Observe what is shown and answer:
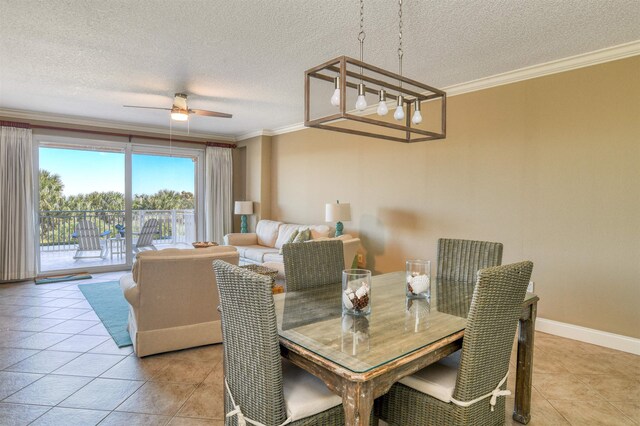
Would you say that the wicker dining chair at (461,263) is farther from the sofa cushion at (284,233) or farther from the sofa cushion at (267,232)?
the sofa cushion at (267,232)

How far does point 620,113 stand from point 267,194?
5431 millimetres

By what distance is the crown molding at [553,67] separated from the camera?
3.06 m

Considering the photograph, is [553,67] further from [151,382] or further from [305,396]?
[151,382]

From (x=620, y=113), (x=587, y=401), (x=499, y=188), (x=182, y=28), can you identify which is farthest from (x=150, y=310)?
(x=620, y=113)

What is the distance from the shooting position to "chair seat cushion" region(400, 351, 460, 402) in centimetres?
154

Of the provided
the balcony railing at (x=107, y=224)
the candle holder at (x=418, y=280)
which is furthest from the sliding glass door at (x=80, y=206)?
the candle holder at (x=418, y=280)

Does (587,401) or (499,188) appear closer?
(587,401)

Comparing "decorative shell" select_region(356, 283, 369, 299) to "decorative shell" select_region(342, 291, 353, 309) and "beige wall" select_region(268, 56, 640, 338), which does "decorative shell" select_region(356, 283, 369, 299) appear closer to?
"decorative shell" select_region(342, 291, 353, 309)

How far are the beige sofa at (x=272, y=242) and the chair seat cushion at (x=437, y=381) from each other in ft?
9.31

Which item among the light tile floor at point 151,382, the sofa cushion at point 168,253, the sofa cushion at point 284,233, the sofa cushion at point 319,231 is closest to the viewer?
the light tile floor at point 151,382

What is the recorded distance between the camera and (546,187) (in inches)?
140

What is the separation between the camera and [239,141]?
25.4 feet

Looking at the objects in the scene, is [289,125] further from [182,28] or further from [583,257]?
[583,257]

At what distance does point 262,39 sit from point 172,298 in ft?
7.47
